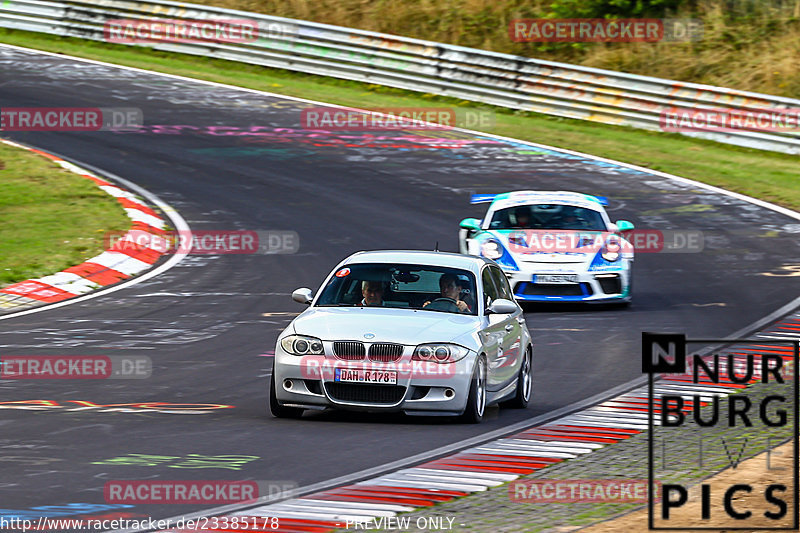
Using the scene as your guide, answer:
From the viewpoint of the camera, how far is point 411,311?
37.1 ft

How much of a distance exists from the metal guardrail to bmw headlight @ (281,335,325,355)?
20114mm

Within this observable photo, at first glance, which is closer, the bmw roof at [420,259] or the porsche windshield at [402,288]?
the porsche windshield at [402,288]

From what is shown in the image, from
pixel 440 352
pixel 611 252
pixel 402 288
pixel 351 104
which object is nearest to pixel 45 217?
pixel 611 252

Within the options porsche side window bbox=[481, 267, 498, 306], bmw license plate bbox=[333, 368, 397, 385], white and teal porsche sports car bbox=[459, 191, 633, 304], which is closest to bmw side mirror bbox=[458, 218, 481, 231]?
white and teal porsche sports car bbox=[459, 191, 633, 304]

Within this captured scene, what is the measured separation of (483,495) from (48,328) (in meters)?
8.06

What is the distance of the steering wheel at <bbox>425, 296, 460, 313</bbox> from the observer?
11.5m

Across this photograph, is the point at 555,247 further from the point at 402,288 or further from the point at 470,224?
the point at 402,288

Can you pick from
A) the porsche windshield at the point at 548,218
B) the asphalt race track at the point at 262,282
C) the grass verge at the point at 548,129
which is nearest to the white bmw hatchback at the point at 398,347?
the asphalt race track at the point at 262,282

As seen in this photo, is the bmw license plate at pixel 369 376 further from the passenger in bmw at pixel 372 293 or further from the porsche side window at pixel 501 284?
the porsche side window at pixel 501 284

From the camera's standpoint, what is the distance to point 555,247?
1766 cm

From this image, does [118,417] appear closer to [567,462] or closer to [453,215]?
[567,462]

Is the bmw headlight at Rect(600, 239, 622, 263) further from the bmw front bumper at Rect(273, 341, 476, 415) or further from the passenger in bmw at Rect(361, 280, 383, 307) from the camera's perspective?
the bmw front bumper at Rect(273, 341, 476, 415)

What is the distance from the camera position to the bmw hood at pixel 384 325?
10.6 metres

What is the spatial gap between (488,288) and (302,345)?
6.77ft
